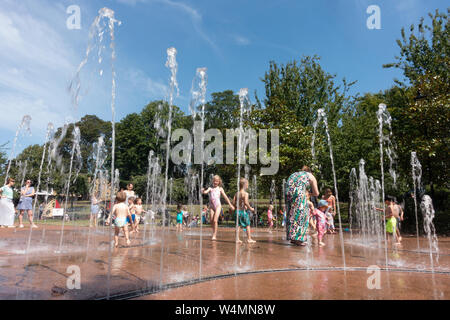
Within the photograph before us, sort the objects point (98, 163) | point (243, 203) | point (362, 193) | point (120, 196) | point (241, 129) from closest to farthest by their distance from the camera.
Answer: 1. point (120, 196)
2. point (243, 203)
3. point (241, 129)
4. point (362, 193)
5. point (98, 163)

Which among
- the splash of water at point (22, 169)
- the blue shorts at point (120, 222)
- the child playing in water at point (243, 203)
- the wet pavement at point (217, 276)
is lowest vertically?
the wet pavement at point (217, 276)

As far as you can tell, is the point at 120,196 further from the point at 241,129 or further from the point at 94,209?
the point at 94,209

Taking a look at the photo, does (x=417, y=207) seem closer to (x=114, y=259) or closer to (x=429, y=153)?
(x=429, y=153)

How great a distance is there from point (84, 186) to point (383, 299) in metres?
51.7

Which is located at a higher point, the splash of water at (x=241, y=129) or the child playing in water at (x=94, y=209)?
the splash of water at (x=241, y=129)

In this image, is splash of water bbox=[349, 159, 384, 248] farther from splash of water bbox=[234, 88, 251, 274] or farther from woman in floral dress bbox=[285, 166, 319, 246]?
woman in floral dress bbox=[285, 166, 319, 246]

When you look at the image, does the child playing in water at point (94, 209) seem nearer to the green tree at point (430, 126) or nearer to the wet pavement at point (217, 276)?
the wet pavement at point (217, 276)

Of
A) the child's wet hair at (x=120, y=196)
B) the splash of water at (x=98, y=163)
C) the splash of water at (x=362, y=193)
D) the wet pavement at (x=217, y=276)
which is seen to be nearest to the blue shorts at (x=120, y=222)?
the child's wet hair at (x=120, y=196)

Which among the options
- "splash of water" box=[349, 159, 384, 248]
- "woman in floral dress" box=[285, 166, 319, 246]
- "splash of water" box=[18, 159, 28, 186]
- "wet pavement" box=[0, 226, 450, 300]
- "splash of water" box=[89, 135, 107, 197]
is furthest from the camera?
"splash of water" box=[18, 159, 28, 186]

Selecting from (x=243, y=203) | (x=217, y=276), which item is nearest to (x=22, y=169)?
(x=243, y=203)

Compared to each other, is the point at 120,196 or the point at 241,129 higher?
the point at 241,129

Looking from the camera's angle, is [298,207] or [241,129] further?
[241,129]

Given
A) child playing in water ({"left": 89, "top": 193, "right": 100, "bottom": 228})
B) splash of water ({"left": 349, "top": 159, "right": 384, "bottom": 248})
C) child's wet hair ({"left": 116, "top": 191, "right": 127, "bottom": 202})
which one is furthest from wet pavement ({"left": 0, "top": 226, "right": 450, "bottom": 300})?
splash of water ({"left": 349, "top": 159, "right": 384, "bottom": 248})

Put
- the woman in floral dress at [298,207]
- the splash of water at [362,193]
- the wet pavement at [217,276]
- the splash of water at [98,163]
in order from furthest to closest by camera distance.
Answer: the splash of water at [98,163], the splash of water at [362,193], the woman in floral dress at [298,207], the wet pavement at [217,276]
